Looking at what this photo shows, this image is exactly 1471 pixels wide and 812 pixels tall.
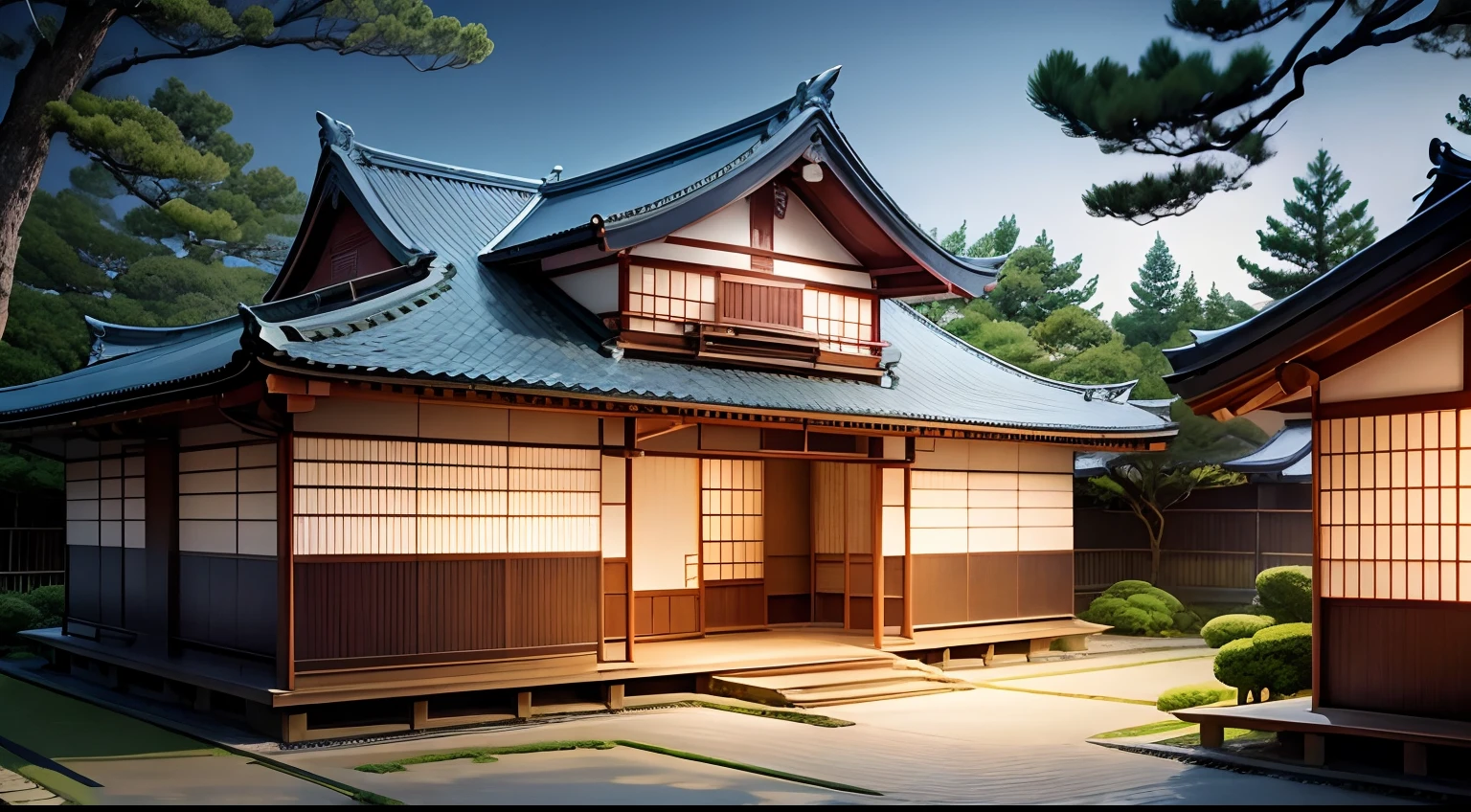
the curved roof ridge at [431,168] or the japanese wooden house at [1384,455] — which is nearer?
the japanese wooden house at [1384,455]

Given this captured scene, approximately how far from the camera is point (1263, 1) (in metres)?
10.2

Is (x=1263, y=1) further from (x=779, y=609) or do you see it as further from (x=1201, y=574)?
(x=1201, y=574)

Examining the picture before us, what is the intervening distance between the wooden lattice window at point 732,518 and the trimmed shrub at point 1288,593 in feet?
24.6

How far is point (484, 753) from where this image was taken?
39.0ft

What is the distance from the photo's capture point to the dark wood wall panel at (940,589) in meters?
18.4

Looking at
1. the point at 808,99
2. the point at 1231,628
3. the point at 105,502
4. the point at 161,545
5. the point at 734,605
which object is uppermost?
the point at 808,99

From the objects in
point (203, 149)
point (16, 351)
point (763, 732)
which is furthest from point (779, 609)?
point (203, 149)

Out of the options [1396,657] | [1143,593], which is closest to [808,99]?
[1396,657]

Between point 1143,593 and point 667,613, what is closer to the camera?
point 667,613

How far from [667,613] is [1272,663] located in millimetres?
7745

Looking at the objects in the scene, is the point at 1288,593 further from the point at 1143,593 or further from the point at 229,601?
the point at 229,601

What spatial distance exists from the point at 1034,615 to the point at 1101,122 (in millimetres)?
11199

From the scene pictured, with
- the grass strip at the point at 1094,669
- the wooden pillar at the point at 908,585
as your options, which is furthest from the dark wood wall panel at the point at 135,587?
the grass strip at the point at 1094,669

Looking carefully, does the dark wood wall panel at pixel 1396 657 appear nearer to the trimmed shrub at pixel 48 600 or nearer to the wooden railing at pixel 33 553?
the trimmed shrub at pixel 48 600
